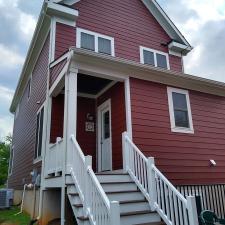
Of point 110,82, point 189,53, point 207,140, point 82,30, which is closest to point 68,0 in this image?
point 82,30

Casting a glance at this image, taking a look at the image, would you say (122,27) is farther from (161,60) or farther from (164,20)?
(164,20)

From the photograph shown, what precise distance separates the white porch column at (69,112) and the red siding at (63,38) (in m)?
2.72

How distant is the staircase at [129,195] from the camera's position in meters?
3.86

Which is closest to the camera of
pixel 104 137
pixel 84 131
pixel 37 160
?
pixel 104 137

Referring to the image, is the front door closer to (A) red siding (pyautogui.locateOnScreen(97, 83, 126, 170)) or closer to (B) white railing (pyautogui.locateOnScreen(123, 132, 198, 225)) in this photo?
(A) red siding (pyautogui.locateOnScreen(97, 83, 126, 170))

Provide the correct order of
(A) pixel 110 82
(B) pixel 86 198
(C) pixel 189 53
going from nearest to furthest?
(B) pixel 86 198 → (A) pixel 110 82 → (C) pixel 189 53

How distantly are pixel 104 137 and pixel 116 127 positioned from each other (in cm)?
91

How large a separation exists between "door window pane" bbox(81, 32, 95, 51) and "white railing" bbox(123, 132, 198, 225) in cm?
426

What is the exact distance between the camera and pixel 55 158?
6113mm

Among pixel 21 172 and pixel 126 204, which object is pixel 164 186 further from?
pixel 21 172

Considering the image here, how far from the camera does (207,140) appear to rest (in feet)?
25.8

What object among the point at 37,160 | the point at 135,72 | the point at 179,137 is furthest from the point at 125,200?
the point at 37,160

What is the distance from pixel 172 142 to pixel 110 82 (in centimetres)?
252

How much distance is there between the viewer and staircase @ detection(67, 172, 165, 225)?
4.39 metres
